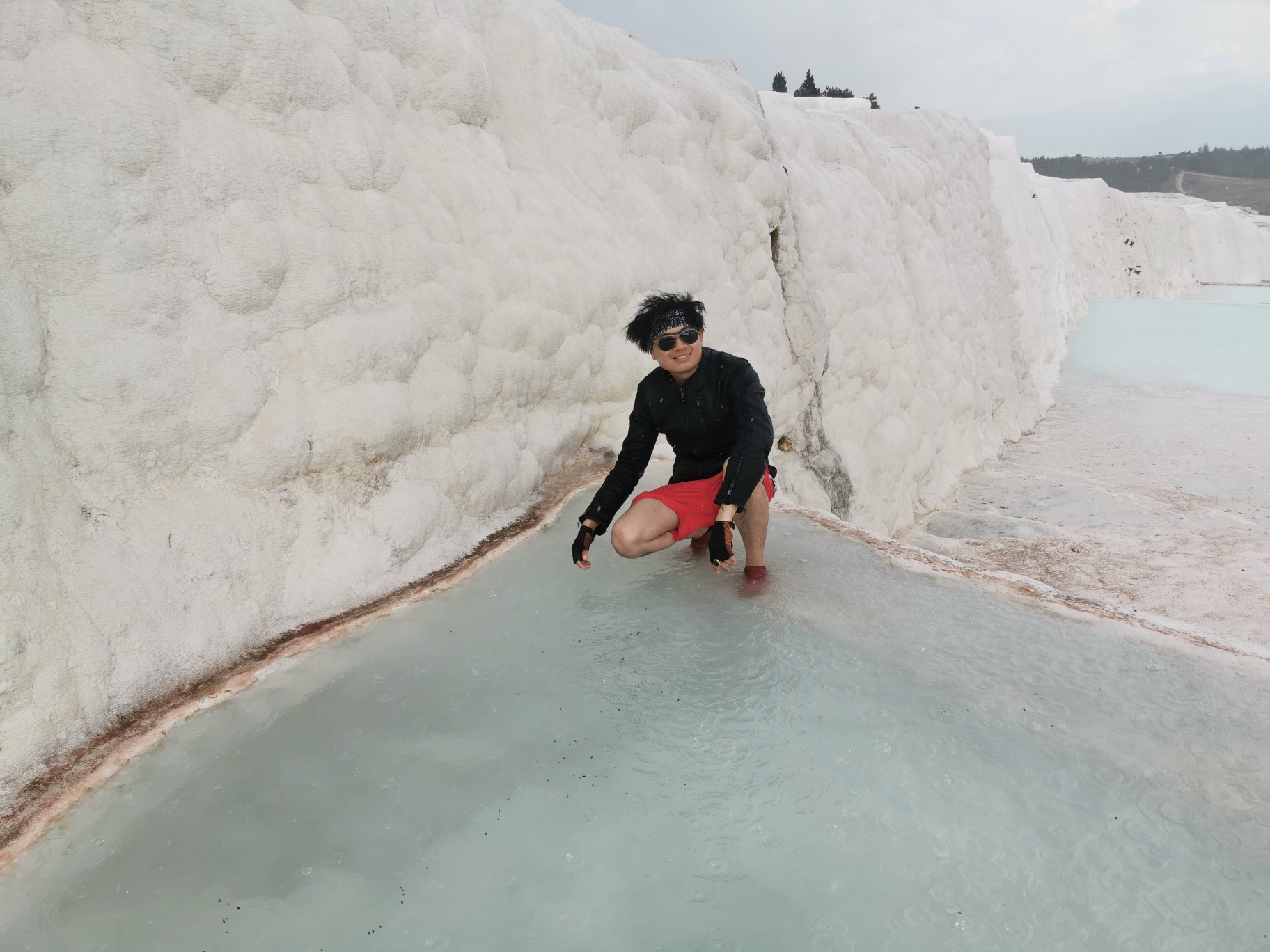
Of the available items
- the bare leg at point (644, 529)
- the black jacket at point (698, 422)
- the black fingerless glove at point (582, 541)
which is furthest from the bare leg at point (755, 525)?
the black fingerless glove at point (582, 541)

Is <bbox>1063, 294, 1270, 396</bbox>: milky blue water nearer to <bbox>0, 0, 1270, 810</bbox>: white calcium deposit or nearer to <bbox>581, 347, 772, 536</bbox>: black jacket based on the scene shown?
<bbox>0, 0, 1270, 810</bbox>: white calcium deposit

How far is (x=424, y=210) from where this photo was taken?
3.12 m

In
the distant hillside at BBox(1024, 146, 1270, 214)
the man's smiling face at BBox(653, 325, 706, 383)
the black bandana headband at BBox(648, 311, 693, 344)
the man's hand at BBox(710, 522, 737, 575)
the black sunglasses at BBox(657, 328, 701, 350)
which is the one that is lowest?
the man's hand at BBox(710, 522, 737, 575)

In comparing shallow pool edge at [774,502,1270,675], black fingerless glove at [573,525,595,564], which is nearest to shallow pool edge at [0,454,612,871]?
black fingerless glove at [573,525,595,564]

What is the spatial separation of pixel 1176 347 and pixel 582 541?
13.6 meters

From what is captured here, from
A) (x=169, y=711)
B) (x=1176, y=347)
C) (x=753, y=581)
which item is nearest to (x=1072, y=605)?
(x=753, y=581)

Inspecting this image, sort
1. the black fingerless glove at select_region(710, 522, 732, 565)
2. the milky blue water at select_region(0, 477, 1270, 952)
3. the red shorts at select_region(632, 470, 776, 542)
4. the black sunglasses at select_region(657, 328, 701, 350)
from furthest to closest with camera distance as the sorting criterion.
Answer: the red shorts at select_region(632, 470, 776, 542), the black sunglasses at select_region(657, 328, 701, 350), the black fingerless glove at select_region(710, 522, 732, 565), the milky blue water at select_region(0, 477, 1270, 952)

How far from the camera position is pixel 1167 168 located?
5259 centimetres

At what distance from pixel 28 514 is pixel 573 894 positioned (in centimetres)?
154

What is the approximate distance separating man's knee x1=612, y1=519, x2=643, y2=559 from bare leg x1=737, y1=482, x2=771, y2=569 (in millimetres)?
346

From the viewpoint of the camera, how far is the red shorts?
2.67 meters

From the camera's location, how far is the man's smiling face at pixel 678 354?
2500mm

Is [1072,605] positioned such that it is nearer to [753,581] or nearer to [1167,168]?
[753,581]

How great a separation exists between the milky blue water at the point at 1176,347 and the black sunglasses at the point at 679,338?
1054cm
